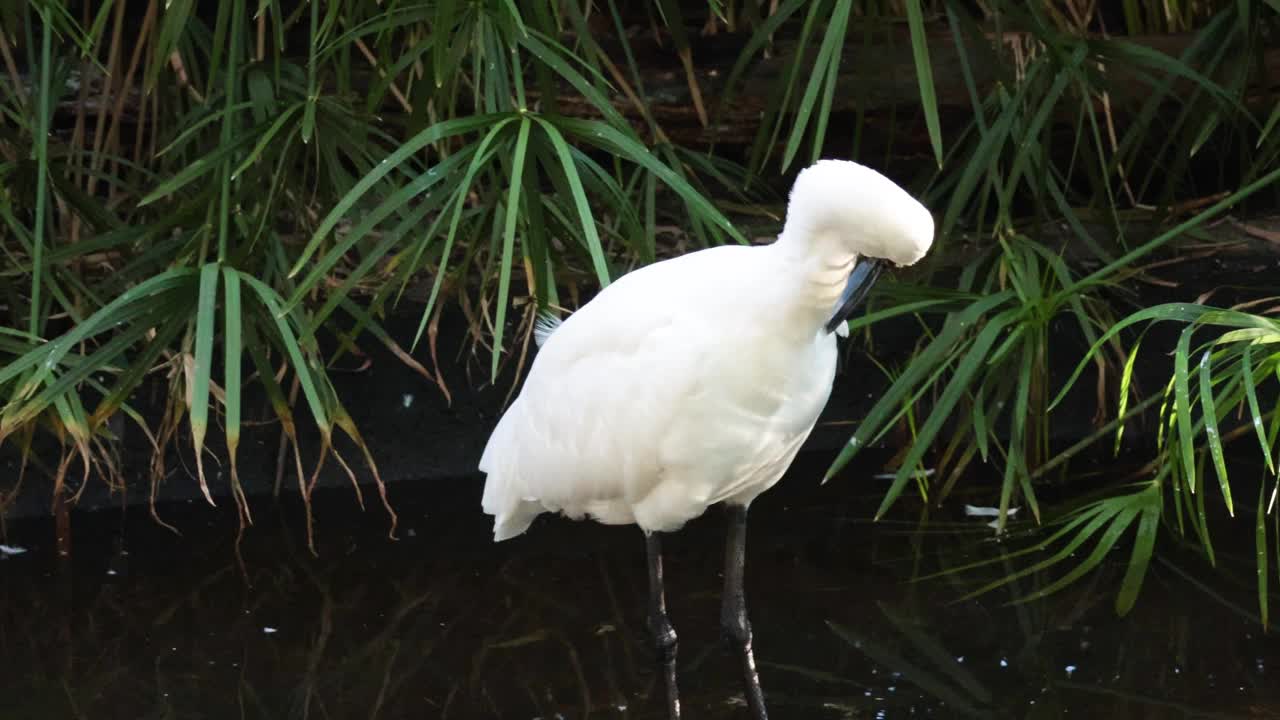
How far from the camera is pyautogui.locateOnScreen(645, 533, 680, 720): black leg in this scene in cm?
238

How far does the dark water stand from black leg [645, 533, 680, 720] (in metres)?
0.08

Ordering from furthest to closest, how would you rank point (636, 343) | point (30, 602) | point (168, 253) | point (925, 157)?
point (925, 157) < point (168, 253) < point (30, 602) < point (636, 343)

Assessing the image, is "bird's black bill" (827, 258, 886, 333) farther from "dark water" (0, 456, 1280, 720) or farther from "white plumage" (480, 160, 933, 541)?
"dark water" (0, 456, 1280, 720)

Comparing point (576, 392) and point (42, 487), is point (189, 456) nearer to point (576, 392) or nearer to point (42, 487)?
point (42, 487)

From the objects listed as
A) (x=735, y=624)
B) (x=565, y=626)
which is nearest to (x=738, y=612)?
(x=735, y=624)

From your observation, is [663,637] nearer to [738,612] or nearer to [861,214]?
[738,612]

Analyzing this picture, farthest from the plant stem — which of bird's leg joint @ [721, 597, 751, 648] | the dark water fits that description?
bird's leg joint @ [721, 597, 751, 648]

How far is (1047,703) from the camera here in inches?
95.5

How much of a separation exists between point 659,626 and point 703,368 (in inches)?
18.5

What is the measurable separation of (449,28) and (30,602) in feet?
3.97

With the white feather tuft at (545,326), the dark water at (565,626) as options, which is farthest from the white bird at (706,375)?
the dark water at (565,626)

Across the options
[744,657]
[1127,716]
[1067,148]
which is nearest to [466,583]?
[744,657]

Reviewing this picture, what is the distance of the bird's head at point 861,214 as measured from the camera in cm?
186

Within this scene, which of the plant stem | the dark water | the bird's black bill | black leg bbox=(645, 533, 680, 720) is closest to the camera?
the bird's black bill
